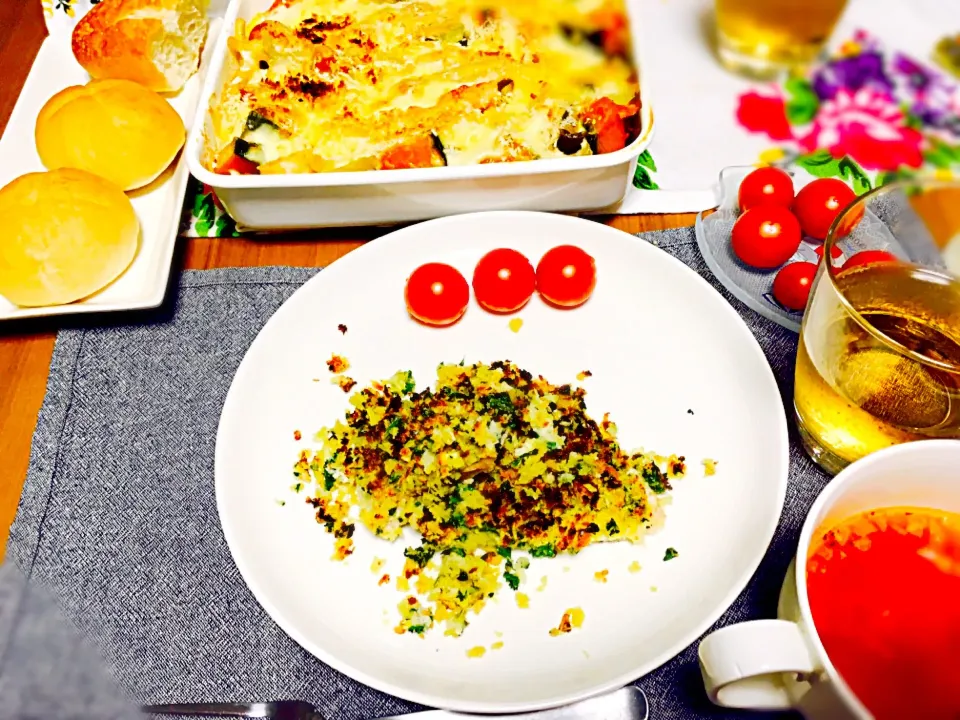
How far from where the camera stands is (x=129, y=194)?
110 cm

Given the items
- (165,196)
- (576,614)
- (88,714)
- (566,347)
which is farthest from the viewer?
(165,196)

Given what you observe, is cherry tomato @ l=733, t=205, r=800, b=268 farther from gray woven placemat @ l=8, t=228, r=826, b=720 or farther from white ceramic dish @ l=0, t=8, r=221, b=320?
white ceramic dish @ l=0, t=8, r=221, b=320

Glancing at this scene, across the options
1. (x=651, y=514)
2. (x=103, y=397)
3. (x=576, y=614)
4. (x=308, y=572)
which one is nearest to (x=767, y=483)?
(x=651, y=514)

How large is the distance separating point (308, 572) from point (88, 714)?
9.5 inches

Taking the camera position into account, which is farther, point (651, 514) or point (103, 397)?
point (103, 397)

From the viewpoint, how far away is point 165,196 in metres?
1.11

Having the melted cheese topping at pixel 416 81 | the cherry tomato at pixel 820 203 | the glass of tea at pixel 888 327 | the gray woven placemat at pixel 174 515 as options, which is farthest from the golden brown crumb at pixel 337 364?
the cherry tomato at pixel 820 203

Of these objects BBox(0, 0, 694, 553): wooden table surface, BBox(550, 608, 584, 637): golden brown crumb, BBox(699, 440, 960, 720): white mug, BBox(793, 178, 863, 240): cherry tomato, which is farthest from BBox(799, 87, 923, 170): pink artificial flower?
BBox(550, 608, 584, 637): golden brown crumb

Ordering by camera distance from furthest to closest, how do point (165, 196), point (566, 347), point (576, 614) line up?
1. point (165, 196)
2. point (566, 347)
3. point (576, 614)

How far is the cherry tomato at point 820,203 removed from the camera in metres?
1.01

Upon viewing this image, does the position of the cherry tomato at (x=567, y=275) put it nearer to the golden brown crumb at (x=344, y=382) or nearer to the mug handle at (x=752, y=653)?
the golden brown crumb at (x=344, y=382)

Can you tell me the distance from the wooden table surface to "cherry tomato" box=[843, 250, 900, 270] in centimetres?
32

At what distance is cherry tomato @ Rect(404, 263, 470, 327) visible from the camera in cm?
95

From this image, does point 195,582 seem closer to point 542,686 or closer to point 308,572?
point 308,572
